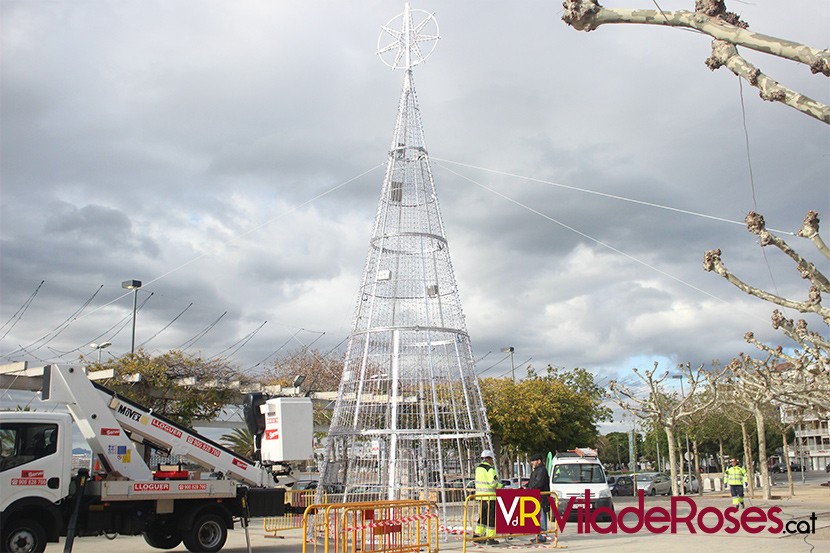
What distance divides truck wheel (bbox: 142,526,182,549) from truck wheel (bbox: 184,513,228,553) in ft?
1.26

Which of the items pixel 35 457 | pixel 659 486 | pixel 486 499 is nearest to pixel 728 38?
pixel 486 499

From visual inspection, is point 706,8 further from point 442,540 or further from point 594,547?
point 442,540

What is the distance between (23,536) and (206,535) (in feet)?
10.6

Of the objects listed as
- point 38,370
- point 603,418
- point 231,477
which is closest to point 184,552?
point 231,477

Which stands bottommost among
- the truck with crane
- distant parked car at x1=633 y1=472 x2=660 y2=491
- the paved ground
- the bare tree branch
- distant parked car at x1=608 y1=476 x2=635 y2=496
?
distant parked car at x1=608 y1=476 x2=635 y2=496

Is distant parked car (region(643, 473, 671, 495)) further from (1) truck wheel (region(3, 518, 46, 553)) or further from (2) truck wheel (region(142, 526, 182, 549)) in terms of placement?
(1) truck wheel (region(3, 518, 46, 553))

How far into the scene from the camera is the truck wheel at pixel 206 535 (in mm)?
13492

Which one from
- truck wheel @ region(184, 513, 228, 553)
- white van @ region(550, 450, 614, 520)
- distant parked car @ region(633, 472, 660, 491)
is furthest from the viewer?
distant parked car @ region(633, 472, 660, 491)

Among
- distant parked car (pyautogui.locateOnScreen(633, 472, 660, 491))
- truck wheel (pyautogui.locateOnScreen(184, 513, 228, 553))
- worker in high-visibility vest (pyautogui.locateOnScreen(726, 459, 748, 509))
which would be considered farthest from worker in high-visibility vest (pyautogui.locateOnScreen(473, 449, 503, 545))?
distant parked car (pyautogui.locateOnScreen(633, 472, 660, 491))

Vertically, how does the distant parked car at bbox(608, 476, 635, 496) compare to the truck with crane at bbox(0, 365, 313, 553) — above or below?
below

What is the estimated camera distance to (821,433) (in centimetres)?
10425

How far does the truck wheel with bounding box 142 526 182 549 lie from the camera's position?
13.8 meters

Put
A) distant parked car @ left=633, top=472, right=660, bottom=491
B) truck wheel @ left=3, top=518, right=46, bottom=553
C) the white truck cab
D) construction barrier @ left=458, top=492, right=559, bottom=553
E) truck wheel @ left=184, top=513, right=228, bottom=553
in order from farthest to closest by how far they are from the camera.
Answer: distant parked car @ left=633, top=472, right=660, bottom=491 → construction barrier @ left=458, top=492, right=559, bottom=553 → truck wheel @ left=184, top=513, right=228, bottom=553 → the white truck cab → truck wheel @ left=3, top=518, right=46, bottom=553

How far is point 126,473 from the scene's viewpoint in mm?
13062
